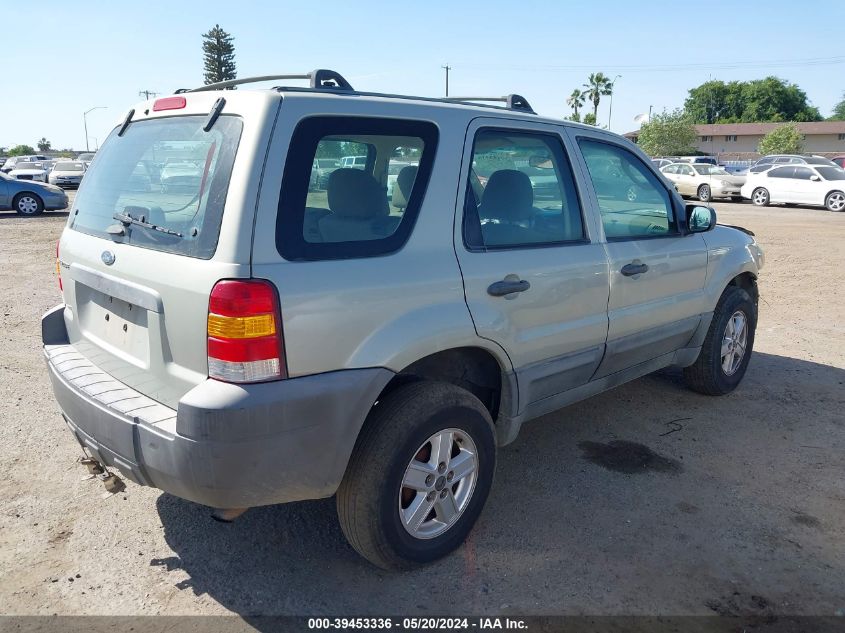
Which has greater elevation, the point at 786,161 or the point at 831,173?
the point at 786,161

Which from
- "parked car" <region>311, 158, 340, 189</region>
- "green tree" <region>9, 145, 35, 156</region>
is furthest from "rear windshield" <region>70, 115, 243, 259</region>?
"green tree" <region>9, 145, 35, 156</region>

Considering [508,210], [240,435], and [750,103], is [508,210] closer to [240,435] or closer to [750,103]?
[240,435]

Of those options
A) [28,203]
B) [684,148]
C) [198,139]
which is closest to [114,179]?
[198,139]

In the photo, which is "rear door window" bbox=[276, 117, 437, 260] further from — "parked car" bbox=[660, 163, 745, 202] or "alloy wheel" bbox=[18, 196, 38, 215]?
"parked car" bbox=[660, 163, 745, 202]

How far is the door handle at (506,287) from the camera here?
3033mm

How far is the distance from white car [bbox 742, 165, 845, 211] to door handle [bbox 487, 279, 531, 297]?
72.1ft

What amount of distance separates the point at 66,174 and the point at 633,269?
3177 cm

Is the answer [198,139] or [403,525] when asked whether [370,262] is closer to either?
[198,139]

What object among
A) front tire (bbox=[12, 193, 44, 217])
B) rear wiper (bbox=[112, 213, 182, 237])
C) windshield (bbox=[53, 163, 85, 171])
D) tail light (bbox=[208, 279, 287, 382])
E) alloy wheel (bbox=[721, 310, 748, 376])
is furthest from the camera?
windshield (bbox=[53, 163, 85, 171])

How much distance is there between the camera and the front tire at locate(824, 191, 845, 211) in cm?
2100

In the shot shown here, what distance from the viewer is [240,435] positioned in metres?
2.32

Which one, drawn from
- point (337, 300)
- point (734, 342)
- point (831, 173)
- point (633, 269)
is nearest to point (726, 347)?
point (734, 342)

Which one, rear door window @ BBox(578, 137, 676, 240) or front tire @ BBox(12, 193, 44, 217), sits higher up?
rear door window @ BBox(578, 137, 676, 240)

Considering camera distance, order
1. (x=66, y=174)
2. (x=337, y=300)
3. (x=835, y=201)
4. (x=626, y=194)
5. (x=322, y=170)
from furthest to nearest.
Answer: (x=66, y=174) → (x=835, y=201) → (x=626, y=194) → (x=322, y=170) → (x=337, y=300)
